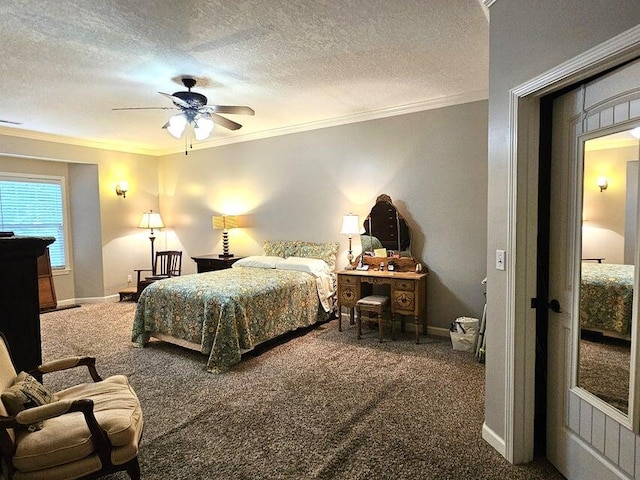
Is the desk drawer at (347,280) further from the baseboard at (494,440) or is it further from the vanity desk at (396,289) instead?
the baseboard at (494,440)

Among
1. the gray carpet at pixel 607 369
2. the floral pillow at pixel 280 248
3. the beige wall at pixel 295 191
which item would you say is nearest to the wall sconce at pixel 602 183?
the gray carpet at pixel 607 369

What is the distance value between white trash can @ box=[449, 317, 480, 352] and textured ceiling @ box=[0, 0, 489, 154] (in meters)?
2.41

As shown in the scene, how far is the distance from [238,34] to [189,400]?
9.10 feet

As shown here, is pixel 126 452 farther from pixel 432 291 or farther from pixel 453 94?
pixel 453 94

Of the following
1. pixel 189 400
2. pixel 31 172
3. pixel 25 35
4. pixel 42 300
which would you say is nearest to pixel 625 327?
pixel 189 400

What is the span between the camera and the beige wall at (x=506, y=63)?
1536 mm

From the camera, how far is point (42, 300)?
5.73 metres

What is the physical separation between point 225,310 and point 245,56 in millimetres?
2234

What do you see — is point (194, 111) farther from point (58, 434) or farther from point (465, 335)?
point (465, 335)

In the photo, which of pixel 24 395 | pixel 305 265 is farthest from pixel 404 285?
pixel 24 395

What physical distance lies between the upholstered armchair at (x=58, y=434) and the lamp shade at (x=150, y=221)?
502 centimetres

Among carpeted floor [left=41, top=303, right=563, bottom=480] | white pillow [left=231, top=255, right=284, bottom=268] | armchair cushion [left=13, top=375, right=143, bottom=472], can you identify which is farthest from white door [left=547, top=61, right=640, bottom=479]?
white pillow [left=231, top=255, right=284, bottom=268]

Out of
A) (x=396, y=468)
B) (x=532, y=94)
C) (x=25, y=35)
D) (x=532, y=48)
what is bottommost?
(x=396, y=468)

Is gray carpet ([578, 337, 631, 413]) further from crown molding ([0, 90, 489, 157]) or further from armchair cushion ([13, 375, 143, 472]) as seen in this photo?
crown molding ([0, 90, 489, 157])
